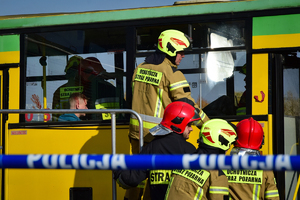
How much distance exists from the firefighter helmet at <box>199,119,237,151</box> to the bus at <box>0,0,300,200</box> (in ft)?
3.09

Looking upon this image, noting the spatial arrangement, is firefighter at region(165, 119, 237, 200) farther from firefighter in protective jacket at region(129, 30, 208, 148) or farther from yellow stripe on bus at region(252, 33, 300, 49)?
yellow stripe on bus at region(252, 33, 300, 49)

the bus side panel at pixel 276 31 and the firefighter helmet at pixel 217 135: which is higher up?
the bus side panel at pixel 276 31

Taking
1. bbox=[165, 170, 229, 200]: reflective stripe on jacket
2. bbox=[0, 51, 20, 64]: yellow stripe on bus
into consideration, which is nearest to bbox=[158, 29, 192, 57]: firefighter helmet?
bbox=[165, 170, 229, 200]: reflective stripe on jacket

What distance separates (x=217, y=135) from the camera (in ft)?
11.0

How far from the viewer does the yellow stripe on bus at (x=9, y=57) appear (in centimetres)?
508

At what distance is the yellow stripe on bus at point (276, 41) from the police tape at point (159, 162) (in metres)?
3.05

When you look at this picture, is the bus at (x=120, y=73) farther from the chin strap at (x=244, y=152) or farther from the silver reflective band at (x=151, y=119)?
the chin strap at (x=244, y=152)

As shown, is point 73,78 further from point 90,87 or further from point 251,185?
point 251,185

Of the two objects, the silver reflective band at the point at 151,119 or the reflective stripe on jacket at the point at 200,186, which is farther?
the silver reflective band at the point at 151,119

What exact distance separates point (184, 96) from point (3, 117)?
8.12 feet

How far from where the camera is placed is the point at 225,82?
4.36 m

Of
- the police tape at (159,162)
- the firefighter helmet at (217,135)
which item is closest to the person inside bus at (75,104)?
the firefighter helmet at (217,135)

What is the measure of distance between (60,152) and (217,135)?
223cm

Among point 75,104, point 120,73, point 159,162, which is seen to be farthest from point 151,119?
point 159,162
